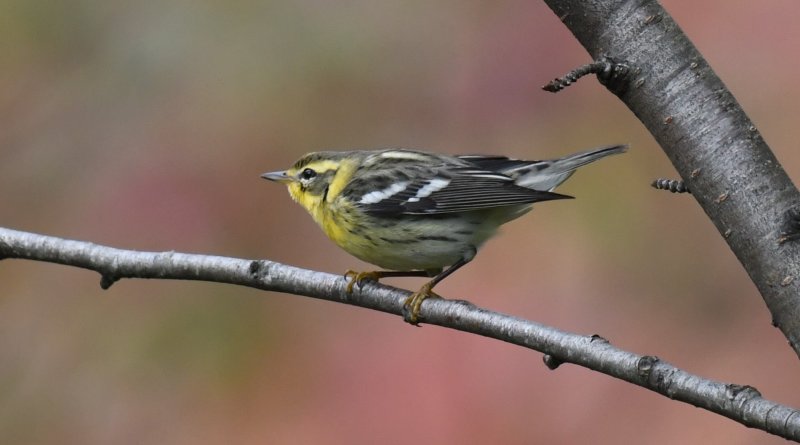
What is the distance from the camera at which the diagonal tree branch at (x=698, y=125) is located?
2467mm

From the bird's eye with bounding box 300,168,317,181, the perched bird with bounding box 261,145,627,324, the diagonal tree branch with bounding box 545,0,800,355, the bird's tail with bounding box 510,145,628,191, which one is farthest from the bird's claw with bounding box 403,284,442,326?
the bird's eye with bounding box 300,168,317,181

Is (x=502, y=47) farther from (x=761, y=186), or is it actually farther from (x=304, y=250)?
(x=761, y=186)

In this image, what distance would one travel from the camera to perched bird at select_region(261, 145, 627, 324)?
15.0ft

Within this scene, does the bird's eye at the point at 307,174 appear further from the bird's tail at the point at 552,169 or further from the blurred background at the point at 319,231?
the bird's tail at the point at 552,169

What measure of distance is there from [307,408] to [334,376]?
0.33 metres

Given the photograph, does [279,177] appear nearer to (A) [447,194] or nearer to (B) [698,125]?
(A) [447,194]

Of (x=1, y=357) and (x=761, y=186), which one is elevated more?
(x=761, y=186)

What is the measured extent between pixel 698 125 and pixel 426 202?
2.30 metres

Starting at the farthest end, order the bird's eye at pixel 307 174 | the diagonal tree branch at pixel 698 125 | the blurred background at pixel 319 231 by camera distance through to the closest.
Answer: the bird's eye at pixel 307 174 → the blurred background at pixel 319 231 → the diagonal tree branch at pixel 698 125

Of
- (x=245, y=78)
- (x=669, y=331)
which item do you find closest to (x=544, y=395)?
(x=669, y=331)

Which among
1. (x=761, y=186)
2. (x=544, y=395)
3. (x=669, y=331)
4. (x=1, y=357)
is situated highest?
(x=761, y=186)

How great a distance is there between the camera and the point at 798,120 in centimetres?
520

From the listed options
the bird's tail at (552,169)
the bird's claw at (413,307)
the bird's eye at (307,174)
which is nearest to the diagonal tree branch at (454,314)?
the bird's claw at (413,307)

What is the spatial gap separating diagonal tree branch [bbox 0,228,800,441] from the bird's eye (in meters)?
1.66
